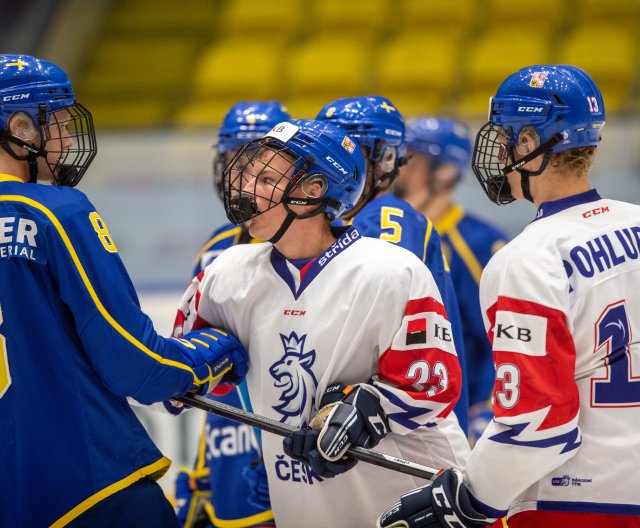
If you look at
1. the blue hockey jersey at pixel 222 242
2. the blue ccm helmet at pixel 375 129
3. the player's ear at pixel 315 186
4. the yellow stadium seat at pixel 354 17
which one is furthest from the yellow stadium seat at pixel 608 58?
the player's ear at pixel 315 186

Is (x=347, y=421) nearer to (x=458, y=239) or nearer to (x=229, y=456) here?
(x=229, y=456)

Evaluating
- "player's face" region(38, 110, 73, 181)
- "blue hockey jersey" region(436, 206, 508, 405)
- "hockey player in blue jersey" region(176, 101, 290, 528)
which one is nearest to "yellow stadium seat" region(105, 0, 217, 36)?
"blue hockey jersey" region(436, 206, 508, 405)

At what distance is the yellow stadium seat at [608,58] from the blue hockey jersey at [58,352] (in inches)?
231

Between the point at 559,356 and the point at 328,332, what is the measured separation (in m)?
0.63

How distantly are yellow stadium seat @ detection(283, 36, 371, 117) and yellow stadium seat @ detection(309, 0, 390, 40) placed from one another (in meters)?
0.23

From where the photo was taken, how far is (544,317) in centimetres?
208

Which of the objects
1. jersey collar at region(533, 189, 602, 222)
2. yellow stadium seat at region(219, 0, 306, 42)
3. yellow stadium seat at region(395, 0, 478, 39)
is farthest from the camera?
yellow stadium seat at region(219, 0, 306, 42)

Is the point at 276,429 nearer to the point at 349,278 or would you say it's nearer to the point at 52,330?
the point at 349,278

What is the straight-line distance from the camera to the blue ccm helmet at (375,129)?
10.9ft

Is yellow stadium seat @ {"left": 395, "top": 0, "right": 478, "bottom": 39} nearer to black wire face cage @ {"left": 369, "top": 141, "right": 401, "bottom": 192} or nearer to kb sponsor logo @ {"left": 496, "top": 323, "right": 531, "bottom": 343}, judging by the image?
black wire face cage @ {"left": 369, "top": 141, "right": 401, "bottom": 192}

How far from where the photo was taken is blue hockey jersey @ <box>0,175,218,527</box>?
2.30 meters

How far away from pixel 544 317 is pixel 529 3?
7194 millimetres

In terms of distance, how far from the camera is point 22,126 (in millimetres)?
2412

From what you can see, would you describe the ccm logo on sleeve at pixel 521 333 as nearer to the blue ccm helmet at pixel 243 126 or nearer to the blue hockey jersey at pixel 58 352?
the blue hockey jersey at pixel 58 352
